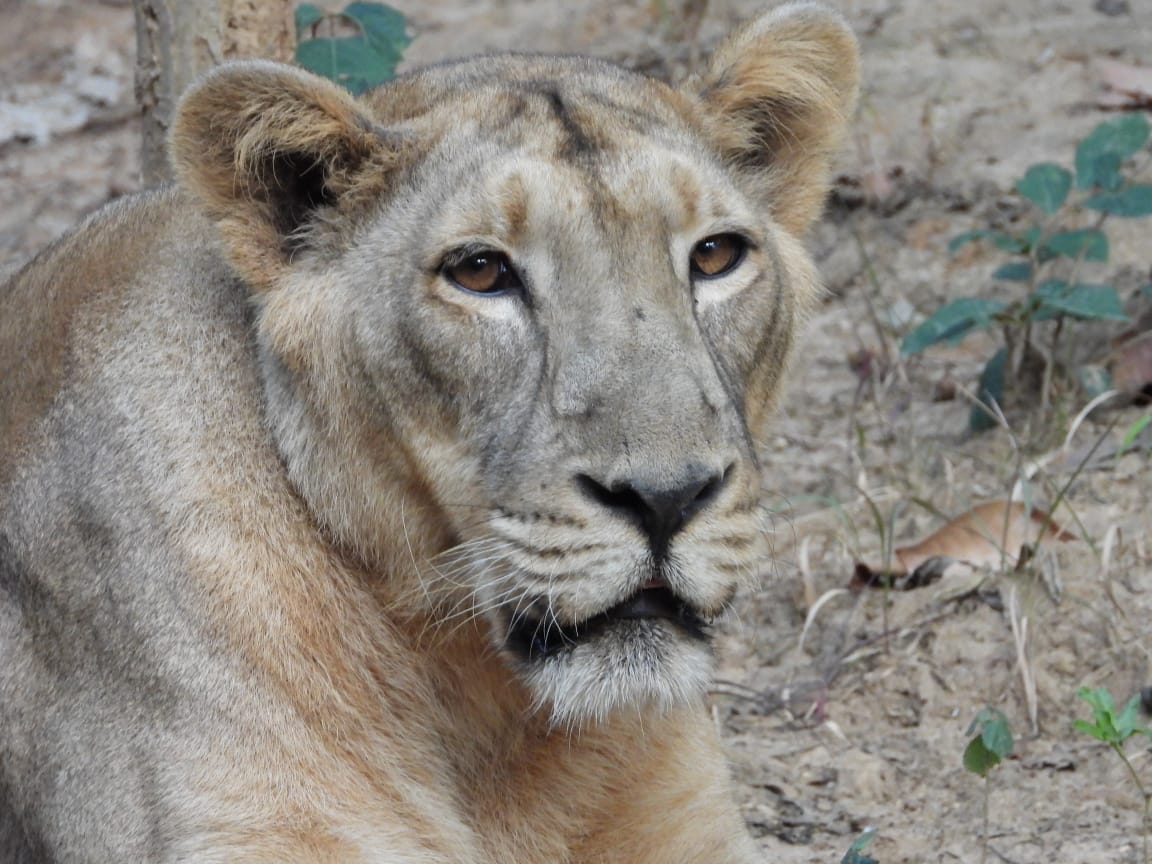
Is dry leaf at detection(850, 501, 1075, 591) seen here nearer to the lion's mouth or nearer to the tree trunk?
the lion's mouth

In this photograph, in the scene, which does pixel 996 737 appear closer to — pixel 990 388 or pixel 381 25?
pixel 990 388

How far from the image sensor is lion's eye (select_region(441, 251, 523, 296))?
3.85 m

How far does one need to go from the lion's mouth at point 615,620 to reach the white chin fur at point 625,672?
0.05 feet

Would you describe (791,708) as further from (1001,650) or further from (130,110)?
(130,110)

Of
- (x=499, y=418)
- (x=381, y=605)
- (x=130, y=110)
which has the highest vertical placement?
(x=499, y=418)

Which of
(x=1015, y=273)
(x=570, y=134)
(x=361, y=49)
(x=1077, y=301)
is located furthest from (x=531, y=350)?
Answer: (x=1015, y=273)

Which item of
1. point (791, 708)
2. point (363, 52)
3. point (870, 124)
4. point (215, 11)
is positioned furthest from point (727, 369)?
point (870, 124)

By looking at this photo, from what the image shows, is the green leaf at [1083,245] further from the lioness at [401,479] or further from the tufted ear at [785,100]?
the lioness at [401,479]

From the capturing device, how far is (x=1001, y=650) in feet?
18.3

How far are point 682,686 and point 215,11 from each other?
3.56 metres

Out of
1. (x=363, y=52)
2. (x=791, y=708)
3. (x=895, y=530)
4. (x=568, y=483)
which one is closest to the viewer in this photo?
(x=568, y=483)

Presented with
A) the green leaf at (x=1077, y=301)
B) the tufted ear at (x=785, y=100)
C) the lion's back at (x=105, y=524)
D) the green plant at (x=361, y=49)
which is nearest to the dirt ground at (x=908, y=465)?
the green leaf at (x=1077, y=301)

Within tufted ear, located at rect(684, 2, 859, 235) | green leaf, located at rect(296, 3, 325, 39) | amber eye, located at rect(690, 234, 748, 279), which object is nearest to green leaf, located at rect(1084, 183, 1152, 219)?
tufted ear, located at rect(684, 2, 859, 235)

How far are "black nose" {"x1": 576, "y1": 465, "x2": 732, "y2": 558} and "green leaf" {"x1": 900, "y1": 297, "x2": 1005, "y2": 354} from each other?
10.7 feet
